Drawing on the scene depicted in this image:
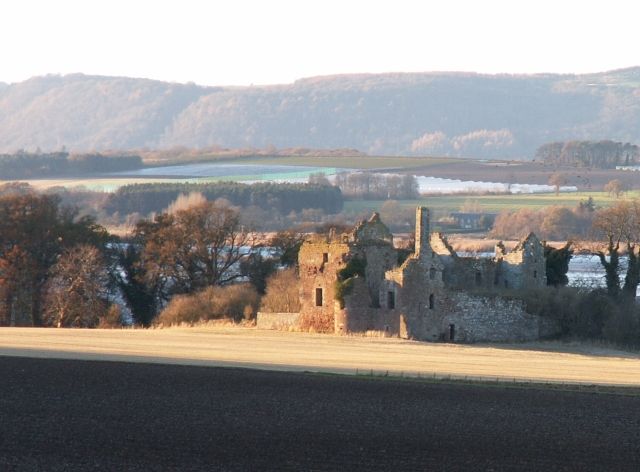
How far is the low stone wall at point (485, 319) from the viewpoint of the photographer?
65750mm

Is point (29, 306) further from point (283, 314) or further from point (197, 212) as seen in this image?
point (283, 314)

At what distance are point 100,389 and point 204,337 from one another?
23989 millimetres

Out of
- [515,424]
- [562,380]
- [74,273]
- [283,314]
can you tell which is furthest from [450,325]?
[515,424]

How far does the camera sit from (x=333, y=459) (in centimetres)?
3231

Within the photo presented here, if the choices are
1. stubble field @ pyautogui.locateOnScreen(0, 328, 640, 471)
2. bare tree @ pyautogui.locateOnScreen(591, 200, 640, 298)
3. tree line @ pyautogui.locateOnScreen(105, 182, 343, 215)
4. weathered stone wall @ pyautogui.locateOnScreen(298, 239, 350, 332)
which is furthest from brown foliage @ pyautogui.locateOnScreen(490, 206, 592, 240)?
stubble field @ pyautogui.locateOnScreen(0, 328, 640, 471)

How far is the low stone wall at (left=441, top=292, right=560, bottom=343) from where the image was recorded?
65.8m

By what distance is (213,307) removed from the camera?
77.7 meters

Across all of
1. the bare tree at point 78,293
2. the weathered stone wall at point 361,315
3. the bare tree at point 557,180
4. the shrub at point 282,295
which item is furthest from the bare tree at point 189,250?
the bare tree at point 557,180

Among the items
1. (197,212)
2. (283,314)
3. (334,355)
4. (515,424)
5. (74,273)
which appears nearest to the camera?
(515,424)

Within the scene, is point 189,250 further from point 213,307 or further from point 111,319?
point 213,307

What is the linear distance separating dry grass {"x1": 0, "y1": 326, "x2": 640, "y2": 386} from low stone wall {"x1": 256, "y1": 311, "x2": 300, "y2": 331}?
126 cm

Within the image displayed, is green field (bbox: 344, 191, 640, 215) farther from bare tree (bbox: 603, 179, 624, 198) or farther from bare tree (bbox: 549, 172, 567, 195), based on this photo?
bare tree (bbox: 549, 172, 567, 195)

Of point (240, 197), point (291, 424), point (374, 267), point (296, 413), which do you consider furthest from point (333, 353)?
point (240, 197)

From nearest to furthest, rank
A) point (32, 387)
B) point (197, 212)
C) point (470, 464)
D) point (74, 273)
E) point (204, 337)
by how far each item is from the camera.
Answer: point (470, 464)
point (32, 387)
point (204, 337)
point (74, 273)
point (197, 212)
